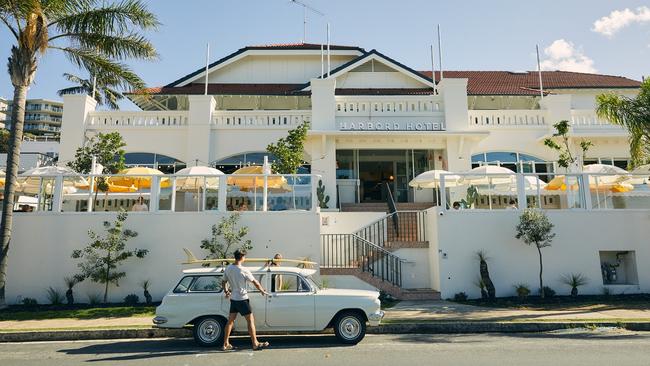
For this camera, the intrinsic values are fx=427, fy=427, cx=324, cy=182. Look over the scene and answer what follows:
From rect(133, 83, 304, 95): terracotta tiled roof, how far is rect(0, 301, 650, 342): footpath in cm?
1575

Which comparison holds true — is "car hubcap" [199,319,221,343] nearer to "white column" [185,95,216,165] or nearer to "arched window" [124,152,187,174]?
"white column" [185,95,216,165]

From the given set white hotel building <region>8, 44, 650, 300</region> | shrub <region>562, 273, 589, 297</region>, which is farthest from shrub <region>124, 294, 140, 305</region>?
shrub <region>562, 273, 589, 297</region>

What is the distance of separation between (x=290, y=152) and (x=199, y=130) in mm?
5325

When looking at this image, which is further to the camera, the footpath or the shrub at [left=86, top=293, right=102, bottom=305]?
the shrub at [left=86, top=293, right=102, bottom=305]

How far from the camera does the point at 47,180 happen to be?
1338cm

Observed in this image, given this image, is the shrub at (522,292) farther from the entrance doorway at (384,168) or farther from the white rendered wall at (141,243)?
the entrance doorway at (384,168)

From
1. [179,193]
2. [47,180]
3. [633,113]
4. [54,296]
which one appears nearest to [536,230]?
[633,113]

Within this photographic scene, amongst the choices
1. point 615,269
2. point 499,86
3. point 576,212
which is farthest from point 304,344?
point 499,86

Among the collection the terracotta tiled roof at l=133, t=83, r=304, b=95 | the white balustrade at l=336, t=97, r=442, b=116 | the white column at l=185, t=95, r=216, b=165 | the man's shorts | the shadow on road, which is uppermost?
the terracotta tiled roof at l=133, t=83, r=304, b=95

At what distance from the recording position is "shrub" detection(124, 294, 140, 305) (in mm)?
12281

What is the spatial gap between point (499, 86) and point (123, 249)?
22256 millimetres

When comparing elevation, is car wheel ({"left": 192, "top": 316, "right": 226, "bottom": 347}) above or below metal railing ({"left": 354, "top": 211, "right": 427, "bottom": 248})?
below

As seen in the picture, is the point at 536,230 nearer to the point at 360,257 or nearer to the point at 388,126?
the point at 360,257

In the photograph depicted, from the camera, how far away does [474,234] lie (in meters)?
12.9
